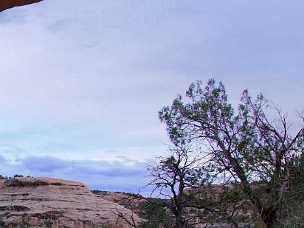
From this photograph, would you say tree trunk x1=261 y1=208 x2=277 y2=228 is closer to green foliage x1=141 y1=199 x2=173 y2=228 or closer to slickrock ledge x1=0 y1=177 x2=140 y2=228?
green foliage x1=141 y1=199 x2=173 y2=228

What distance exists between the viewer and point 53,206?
28672 millimetres

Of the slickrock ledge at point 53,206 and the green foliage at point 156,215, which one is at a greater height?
the slickrock ledge at point 53,206

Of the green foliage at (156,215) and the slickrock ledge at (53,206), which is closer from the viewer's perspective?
the green foliage at (156,215)

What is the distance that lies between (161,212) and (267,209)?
9.84 ft

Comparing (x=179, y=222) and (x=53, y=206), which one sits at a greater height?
(x=53, y=206)

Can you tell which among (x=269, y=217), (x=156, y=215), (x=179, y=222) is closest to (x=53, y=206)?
(x=156, y=215)

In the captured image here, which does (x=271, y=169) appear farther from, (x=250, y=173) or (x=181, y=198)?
(x=181, y=198)

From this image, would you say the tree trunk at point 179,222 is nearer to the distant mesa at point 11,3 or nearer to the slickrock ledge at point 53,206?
the distant mesa at point 11,3

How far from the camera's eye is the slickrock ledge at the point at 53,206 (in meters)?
26.7

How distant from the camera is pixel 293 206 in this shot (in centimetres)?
1273

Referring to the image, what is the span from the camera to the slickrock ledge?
26.7 m

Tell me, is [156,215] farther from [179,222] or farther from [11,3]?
[11,3]

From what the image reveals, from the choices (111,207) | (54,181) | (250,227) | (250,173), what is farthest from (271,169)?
(54,181)

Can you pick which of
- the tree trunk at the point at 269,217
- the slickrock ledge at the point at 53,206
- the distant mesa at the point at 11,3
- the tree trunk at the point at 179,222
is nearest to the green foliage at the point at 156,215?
the tree trunk at the point at 179,222
